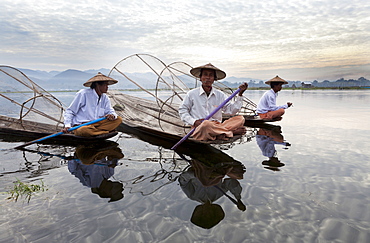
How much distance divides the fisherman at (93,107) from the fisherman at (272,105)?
4336 millimetres

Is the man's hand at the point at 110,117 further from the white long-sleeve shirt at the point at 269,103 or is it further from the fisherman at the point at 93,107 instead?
the white long-sleeve shirt at the point at 269,103

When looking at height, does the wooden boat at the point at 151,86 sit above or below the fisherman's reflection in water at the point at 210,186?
above

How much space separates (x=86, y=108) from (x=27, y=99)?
2207mm

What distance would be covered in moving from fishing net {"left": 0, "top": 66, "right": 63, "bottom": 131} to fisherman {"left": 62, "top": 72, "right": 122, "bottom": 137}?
4.73 ft

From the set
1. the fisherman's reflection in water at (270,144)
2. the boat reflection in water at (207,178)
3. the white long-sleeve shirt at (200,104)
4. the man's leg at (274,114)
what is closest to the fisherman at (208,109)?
the white long-sleeve shirt at (200,104)

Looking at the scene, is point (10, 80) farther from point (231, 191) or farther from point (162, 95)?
point (231, 191)

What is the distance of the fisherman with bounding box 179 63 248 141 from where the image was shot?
10.5 ft

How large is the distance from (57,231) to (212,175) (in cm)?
184

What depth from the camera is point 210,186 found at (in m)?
2.66

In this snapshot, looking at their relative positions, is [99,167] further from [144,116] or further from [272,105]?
[272,105]

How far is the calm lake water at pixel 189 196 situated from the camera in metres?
1.85

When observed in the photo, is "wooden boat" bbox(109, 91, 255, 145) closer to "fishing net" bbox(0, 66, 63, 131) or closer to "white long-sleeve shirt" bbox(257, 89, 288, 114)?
"white long-sleeve shirt" bbox(257, 89, 288, 114)

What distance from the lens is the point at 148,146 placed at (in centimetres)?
454

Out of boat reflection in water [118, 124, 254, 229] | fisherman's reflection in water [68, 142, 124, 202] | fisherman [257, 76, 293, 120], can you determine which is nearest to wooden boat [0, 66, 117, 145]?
fisherman's reflection in water [68, 142, 124, 202]
